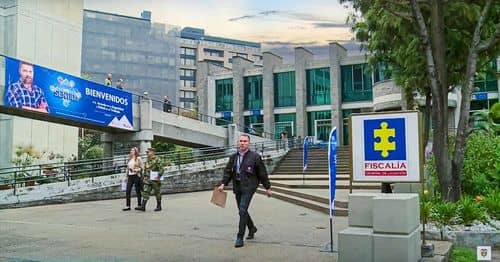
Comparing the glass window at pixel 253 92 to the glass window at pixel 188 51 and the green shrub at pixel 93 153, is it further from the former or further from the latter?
the glass window at pixel 188 51

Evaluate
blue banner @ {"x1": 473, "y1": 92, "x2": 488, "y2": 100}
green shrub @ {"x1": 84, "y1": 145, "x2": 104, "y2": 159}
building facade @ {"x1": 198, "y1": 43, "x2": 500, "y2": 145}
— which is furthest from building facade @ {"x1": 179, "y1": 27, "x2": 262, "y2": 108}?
blue banner @ {"x1": 473, "y1": 92, "x2": 488, "y2": 100}

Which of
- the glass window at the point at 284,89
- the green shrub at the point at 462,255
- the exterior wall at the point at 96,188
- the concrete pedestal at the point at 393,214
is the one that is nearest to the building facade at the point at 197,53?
the glass window at the point at 284,89

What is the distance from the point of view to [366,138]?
784 centimetres

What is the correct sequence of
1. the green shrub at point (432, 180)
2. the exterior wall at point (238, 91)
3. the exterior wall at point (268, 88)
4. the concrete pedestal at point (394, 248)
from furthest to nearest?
the exterior wall at point (238, 91)
the exterior wall at point (268, 88)
the green shrub at point (432, 180)
the concrete pedestal at point (394, 248)

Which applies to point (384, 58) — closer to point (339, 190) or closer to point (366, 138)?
point (339, 190)

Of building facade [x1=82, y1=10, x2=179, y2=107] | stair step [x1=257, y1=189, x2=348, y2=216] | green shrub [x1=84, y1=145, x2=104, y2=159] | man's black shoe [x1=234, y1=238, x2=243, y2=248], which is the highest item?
building facade [x1=82, y1=10, x2=179, y2=107]

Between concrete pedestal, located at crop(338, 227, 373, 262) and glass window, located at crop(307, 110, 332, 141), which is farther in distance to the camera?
glass window, located at crop(307, 110, 332, 141)

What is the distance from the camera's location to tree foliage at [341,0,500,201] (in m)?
10.4

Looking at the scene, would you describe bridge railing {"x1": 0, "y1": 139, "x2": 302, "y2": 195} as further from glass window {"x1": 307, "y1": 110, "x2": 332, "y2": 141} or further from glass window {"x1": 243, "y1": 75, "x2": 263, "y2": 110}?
glass window {"x1": 243, "y1": 75, "x2": 263, "y2": 110}

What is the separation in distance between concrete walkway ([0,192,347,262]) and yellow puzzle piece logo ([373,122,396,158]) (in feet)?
5.57

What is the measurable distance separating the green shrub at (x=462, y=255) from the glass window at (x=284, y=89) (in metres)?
44.6

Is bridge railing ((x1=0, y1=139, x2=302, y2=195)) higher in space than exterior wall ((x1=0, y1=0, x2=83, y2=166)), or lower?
lower

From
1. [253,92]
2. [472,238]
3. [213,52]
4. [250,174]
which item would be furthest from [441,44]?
[213,52]

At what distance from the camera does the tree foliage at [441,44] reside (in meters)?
10.4
